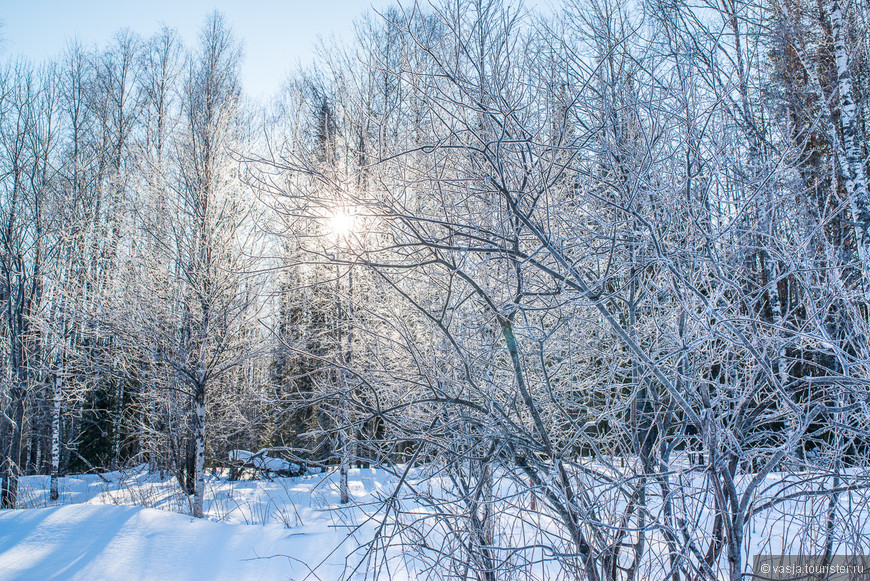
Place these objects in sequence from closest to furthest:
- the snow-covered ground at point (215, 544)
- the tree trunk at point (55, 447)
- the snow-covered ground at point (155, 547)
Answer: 1. the snow-covered ground at point (215, 544)
2. the snow-covered ground at point (155, 547)
3. the tree trunk at point (55, 447)

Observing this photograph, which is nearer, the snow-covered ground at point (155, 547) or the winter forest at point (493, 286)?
the winter forest at point (493, 286)

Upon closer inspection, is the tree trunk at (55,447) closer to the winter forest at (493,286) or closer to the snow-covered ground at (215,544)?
the winter forest at (493,286)

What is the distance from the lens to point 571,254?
2701 millimetres

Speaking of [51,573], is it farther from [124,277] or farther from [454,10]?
[124,277]

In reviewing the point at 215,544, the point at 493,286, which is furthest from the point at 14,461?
the point at 493,286

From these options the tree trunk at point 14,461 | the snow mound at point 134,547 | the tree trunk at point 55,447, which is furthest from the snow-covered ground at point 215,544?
the tree trunk at point 55,447

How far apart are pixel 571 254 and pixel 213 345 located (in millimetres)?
5960

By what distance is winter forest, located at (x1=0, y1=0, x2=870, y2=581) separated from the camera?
207 cm

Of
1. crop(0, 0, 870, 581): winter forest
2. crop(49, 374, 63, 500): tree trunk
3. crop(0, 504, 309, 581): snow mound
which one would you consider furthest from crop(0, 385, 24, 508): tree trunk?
crop(0, 504, 309, 581): snow mound

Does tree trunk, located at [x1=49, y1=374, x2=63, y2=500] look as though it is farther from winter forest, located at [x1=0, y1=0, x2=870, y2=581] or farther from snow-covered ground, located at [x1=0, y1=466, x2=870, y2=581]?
snow-covered ground, located at [x1=0, y1=466, x2=870, y2=581]

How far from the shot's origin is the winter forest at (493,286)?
2.07 meters

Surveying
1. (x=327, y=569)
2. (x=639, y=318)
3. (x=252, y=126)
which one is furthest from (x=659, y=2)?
(x=252, y=126)

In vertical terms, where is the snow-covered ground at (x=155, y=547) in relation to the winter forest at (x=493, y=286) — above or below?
below

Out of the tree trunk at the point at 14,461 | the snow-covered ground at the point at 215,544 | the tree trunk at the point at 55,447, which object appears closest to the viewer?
the snow-covered ground at the point at 215,544
